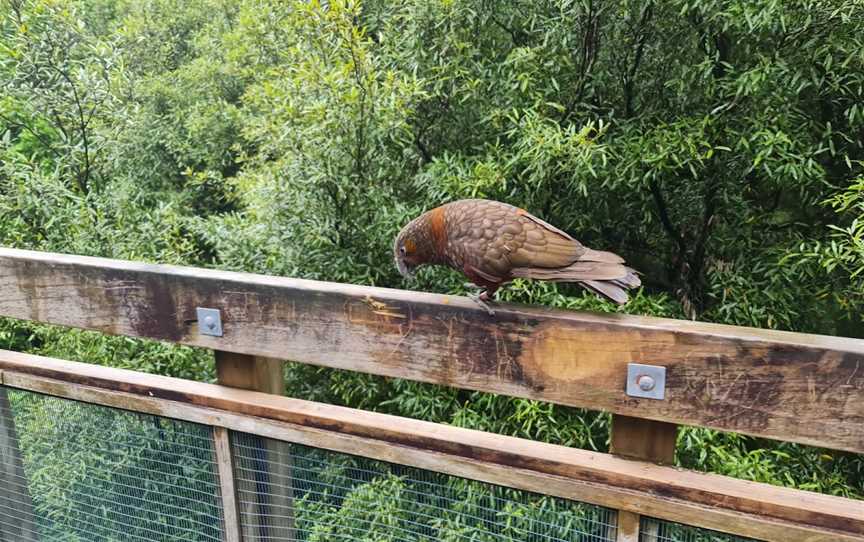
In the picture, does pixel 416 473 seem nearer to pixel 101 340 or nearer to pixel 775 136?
pixel 775 136

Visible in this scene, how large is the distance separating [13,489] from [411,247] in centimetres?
115

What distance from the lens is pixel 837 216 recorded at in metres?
2.74

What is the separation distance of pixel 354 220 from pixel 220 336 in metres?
2.02

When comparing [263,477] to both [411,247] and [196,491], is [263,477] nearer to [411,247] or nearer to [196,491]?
[196,491]

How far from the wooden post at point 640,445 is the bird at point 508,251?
0.76ft

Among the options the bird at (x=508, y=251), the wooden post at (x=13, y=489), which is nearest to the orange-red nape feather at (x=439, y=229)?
the bird at (x=508, y=251)

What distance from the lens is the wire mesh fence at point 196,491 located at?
1226 millimetres

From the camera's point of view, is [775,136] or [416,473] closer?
[416,473]

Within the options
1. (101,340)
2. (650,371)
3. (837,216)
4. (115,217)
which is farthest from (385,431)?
(115,217)

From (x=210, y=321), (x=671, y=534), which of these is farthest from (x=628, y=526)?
(x=210, y=321)

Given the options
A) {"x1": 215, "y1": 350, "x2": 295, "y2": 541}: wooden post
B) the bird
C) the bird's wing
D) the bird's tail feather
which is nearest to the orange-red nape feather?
the bird

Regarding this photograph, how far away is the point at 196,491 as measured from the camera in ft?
4.45

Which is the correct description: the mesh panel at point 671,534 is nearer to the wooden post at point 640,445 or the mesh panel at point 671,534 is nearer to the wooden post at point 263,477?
the wooden post at point 640,445

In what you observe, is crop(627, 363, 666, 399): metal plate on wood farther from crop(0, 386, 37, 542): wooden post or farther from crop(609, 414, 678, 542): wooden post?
crop(0, 386, 37, 542): wooden post
